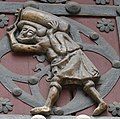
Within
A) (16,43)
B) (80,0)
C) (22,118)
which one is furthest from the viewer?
(80,0)

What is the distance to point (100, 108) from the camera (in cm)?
269

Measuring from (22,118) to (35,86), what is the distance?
0.54 feet

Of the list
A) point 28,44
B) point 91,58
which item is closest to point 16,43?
point 28,44

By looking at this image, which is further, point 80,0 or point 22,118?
point 80,0

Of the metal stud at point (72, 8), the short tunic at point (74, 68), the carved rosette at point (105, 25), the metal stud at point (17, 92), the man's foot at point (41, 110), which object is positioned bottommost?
the man's foot at point (41, 110)

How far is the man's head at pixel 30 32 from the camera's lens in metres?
2.83

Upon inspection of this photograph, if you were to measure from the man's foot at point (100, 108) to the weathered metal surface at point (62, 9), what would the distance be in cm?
43

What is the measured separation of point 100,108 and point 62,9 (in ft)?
1.55

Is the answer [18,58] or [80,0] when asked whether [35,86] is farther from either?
[80,0]

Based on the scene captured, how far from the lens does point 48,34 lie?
283 centimetres

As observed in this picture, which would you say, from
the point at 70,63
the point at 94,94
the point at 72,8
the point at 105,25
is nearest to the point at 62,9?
the point at 72,8

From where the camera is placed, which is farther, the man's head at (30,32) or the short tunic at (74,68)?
the man's head at (30,32)

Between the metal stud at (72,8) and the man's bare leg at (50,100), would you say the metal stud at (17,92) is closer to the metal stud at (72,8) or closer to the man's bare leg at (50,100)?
the man's bare leg at (50,100)

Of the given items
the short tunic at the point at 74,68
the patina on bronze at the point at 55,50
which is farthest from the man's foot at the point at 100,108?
the short tunic at the point at 74,68
